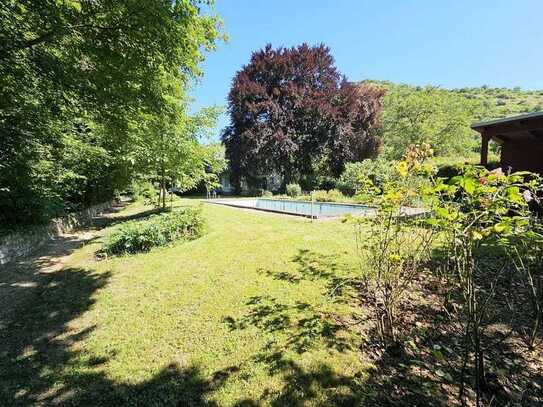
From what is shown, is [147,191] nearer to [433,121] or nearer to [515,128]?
[515,128]

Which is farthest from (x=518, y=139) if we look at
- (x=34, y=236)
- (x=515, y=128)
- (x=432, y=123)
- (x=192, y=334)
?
(x=432, y=123)

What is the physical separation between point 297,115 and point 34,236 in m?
22.6

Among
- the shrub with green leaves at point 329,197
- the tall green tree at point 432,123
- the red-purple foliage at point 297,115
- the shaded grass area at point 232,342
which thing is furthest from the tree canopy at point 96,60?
the tall green tree at point 432,123


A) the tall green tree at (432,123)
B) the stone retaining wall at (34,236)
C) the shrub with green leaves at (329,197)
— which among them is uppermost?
the tall green tree at (432,123)

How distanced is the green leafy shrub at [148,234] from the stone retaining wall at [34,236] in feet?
8.09

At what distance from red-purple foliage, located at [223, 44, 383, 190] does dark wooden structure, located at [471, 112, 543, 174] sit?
671 inches

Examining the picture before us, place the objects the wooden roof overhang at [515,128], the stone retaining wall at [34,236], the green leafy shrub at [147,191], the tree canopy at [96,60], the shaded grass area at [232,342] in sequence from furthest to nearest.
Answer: the green leafy shrub at [147,191] < the wooden roof overhang at [515,128] < the stone retaining wall at [34,236] < the tree canopy at [96,60] < the shaded grass area at [232,342]

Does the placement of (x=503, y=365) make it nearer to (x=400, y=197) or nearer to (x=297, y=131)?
(x=400, y=197)

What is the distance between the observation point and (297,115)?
86.6ft

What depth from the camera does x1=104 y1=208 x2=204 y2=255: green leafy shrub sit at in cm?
648

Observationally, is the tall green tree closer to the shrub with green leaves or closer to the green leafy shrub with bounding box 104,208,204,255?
the shrub with green leaves

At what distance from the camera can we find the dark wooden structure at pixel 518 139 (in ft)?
24.6

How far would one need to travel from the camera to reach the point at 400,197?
264 centimetres

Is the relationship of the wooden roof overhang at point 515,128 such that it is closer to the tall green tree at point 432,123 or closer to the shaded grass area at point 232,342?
the shaded grass area at point 232,342
